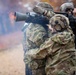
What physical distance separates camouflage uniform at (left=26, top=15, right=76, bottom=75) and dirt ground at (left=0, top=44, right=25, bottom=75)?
7.94ft

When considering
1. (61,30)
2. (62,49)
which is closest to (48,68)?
(62,49)

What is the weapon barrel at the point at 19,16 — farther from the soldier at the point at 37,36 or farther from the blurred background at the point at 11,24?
the blurred background at the point at 11,24

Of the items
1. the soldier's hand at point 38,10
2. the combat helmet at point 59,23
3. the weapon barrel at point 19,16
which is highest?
the soldier's hand at point 38,10

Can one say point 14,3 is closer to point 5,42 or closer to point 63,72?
point 5,42

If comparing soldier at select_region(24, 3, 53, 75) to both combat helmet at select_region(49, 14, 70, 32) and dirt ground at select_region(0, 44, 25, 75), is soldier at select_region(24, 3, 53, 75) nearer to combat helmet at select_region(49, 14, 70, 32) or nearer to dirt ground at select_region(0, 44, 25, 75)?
combat helmet at select_region(49, 14, 70, 32)

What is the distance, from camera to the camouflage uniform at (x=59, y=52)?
7.71ft

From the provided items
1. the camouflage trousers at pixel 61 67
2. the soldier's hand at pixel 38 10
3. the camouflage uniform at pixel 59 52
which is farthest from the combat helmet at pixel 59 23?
the camouflage trousers at pixel 61 67

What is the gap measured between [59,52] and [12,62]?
127 inches

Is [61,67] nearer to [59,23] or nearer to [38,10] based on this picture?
[59,23]

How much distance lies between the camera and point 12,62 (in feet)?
17.9

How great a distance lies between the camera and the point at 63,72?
2.46m

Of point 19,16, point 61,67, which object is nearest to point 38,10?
point 19,16

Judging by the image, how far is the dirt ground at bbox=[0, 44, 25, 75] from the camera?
16.1 ft

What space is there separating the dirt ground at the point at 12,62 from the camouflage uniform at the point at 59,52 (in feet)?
7.94
